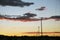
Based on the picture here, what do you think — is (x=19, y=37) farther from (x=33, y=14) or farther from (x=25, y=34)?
(x=33, y=14)

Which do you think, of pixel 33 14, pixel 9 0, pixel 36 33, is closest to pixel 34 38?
pixel 36 33

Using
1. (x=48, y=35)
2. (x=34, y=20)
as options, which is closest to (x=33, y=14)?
(x=34, y=20)

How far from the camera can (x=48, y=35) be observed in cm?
623

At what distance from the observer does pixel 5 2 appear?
6.19 meters

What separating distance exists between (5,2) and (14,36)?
2.40ft

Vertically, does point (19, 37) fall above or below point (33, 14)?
below

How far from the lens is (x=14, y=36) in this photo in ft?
20.2

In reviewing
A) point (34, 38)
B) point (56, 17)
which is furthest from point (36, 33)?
point (56, 17)

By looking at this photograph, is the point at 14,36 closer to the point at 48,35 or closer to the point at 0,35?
the point at 0,35

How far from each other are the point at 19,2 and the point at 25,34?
0.68 meters

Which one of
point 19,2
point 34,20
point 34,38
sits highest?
point 19,2

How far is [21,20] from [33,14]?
283 mm

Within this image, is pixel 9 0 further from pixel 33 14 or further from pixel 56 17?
pixel 56 17

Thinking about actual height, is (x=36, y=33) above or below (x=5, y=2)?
below
